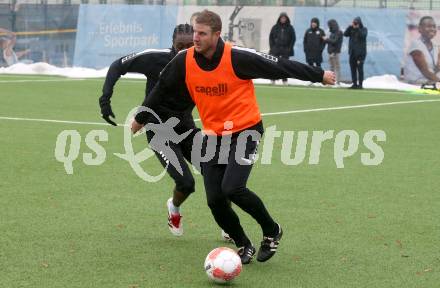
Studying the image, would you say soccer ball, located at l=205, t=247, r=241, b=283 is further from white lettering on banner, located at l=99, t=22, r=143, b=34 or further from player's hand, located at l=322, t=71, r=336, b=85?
white lettering on banner, located at l=99, t=22, r=143, b=34

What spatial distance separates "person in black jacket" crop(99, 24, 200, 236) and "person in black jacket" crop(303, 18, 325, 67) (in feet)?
68.0

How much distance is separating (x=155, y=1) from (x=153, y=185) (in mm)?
23016

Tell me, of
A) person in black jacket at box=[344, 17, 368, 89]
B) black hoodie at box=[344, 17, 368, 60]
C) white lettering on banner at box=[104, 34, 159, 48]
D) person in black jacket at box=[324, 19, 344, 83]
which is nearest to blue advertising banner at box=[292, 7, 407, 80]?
person in black jacket at box=[324, 19, 344, 83]

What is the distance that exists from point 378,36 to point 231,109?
23.5 meters

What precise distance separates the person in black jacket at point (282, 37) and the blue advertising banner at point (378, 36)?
129cm

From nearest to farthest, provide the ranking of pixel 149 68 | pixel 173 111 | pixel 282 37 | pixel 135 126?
1. pixel 135 126
2. pixel 173 111
3. pixel 149 68
4. pixel 282 37

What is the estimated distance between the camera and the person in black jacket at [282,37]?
2973 cm

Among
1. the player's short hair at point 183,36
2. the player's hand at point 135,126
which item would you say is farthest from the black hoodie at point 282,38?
the player's hand at point 135,126

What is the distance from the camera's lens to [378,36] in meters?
30.5

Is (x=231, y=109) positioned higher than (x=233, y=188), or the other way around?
(x=231, y=109)

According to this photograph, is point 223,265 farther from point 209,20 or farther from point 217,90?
point 209,20

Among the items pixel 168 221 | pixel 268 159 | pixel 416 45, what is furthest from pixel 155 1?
pixel 168 221

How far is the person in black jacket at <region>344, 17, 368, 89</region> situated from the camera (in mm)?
28672

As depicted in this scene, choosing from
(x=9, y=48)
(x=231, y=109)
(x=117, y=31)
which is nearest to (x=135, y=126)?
(x=231, y=109)
